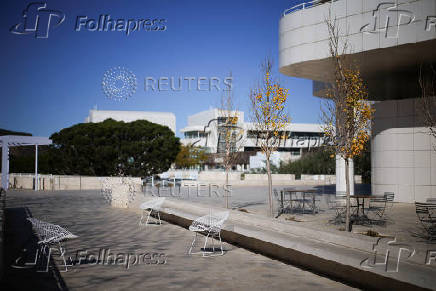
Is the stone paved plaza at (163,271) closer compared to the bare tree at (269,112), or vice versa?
the stone paved plaza at (163,271)

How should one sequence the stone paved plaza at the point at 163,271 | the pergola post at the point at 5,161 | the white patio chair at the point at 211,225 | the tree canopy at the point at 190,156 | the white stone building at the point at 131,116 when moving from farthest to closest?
the white stone building at the point at 131,116 → the tree canopy at the point at 190,156 → the pergola post at the point at 5,161 → the white patio chair at the point at 211,225 → the stone paved plaza at the point at 163,271

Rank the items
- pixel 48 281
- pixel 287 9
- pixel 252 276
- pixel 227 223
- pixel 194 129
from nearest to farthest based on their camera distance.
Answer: pixel 48 281
pixel 252 276
pixel 227 223
pixel 287 9
pixel 194 129

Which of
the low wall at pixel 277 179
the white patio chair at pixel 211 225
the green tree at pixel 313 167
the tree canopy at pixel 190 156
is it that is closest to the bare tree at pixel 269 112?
the white patio chair at pixel 211 225

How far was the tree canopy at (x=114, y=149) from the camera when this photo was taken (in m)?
34.1

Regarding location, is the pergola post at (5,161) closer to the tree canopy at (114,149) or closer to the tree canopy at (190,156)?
the tree canopy at (114,149)

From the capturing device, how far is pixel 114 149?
34.1 meters

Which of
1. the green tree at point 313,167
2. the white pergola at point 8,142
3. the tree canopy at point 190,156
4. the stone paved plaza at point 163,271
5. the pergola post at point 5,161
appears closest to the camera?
the stone paved plaza at point 163,271

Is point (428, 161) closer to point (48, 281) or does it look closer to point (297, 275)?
point (297, 275)

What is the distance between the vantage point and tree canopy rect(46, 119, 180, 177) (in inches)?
1341

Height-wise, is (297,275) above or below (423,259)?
below

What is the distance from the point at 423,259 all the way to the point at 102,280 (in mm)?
4755

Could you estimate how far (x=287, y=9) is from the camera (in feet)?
59.5

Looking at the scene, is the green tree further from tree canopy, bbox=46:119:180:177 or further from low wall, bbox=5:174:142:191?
low wall, bbox=5:174:142:191

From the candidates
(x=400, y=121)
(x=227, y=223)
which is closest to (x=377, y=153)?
(x=400, y=121)
